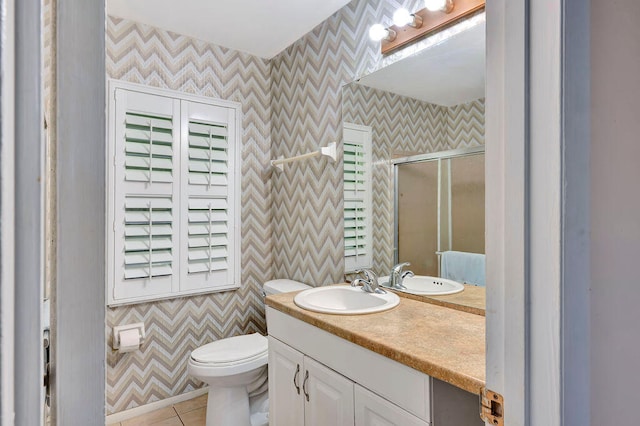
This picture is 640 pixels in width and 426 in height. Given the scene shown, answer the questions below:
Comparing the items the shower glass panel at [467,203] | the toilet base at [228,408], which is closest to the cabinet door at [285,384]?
the toilet base at [228,408]

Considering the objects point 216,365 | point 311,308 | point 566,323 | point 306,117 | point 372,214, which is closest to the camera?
point 566,323

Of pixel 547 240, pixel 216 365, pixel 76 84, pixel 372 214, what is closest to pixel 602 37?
pixel 547 240

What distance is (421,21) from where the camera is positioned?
68.1 inches

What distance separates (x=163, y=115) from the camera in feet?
7.80

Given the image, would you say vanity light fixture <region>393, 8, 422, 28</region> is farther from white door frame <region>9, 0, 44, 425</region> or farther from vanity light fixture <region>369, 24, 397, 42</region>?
white door frame <region>9, 0, 44, 425</region>

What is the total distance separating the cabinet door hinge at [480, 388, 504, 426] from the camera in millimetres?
655

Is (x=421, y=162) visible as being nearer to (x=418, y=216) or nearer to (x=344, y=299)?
(x=418, y=216)

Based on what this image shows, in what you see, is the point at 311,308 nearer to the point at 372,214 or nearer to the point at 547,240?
the point at 372,214

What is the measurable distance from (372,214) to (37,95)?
1.87 m

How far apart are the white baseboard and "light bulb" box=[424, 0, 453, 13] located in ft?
8.65

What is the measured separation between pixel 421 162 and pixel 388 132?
28 centimetres

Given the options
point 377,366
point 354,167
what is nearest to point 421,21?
point 354,167

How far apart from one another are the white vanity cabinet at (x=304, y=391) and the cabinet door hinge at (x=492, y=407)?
71 centimetres

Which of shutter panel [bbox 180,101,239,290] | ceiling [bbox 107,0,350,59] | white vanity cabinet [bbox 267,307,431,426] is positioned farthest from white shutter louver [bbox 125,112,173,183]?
white vanity cabinet [bbox 267,307,431,426]
